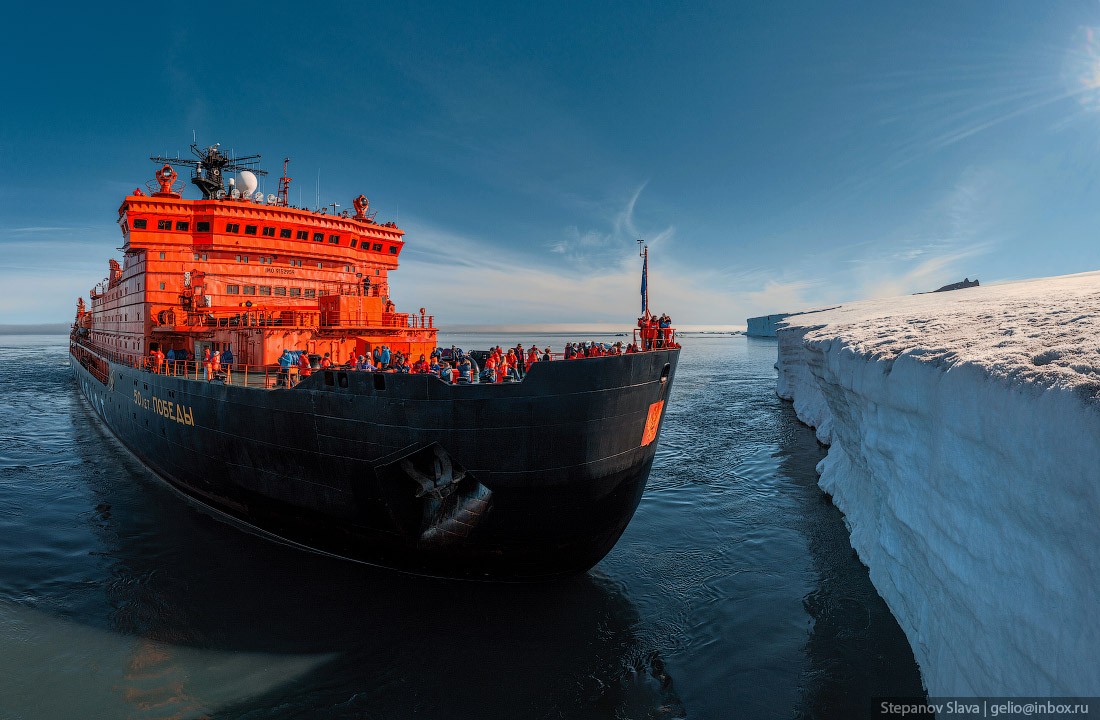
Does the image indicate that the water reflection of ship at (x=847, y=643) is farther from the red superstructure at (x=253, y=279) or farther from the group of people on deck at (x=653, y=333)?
the red superstructure at (x=253, y=279)

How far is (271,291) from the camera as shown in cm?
1762

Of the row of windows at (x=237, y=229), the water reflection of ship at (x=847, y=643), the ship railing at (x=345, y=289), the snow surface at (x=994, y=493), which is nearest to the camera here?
the snow surface at (x=994, y=493)

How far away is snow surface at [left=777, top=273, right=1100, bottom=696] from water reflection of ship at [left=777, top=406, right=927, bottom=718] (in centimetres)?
39

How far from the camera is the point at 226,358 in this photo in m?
13.9

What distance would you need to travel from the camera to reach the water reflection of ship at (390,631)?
694 centimetres

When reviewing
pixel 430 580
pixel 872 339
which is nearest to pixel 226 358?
pixel 430 580

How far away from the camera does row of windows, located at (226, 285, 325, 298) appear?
56.4 feet

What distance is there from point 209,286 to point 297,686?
48.6 ft

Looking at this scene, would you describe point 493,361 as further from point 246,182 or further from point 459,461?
point 246,182

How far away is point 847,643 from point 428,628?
719 centimetres

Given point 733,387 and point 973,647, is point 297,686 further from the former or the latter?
point 733,387

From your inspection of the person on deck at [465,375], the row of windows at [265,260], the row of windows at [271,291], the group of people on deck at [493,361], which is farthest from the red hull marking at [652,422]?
the row of windows at [265,260]

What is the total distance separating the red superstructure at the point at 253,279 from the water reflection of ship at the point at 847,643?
12453 mm

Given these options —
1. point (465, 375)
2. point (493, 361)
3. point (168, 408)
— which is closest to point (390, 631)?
point (465, 375)
